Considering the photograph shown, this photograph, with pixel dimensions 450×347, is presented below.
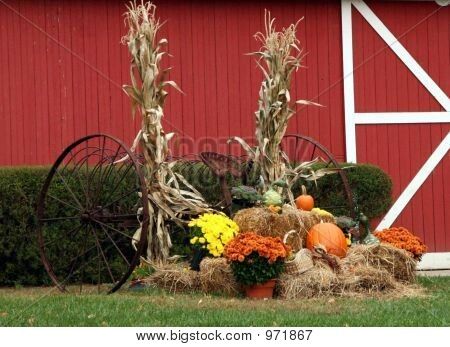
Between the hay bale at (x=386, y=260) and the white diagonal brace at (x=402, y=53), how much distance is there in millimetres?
3290

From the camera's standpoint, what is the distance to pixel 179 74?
35.9 feet

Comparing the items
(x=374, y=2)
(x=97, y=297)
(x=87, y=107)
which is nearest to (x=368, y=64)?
(x=374, y=2)

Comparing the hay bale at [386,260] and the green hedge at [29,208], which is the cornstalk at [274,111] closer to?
the green hedge at [29,208]

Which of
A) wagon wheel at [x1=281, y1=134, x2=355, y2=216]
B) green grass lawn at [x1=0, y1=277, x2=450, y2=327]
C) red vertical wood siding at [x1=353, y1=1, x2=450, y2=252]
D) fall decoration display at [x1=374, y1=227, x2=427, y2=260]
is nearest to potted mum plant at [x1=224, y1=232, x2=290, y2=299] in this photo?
green grass lawn at [x1=0, y1=277, x2=450, y2=327]

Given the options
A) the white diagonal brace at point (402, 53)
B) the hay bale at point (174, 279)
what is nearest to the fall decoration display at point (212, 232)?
the hay bale at point (174, 279)

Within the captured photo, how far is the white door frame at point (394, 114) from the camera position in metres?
11.2

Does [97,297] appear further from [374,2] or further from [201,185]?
[374,2]

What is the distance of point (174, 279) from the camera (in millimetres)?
8391

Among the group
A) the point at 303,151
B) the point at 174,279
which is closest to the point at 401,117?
the point at 303,151

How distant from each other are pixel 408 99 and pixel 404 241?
293 centimetres

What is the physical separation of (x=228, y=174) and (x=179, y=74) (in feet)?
5.62

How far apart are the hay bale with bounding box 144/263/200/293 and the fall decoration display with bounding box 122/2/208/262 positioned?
1.23 feet

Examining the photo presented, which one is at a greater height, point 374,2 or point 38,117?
point 374,2

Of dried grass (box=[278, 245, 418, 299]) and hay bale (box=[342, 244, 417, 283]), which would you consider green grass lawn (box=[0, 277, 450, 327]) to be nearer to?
dried grass (box=[278, 245, 418, 299])
